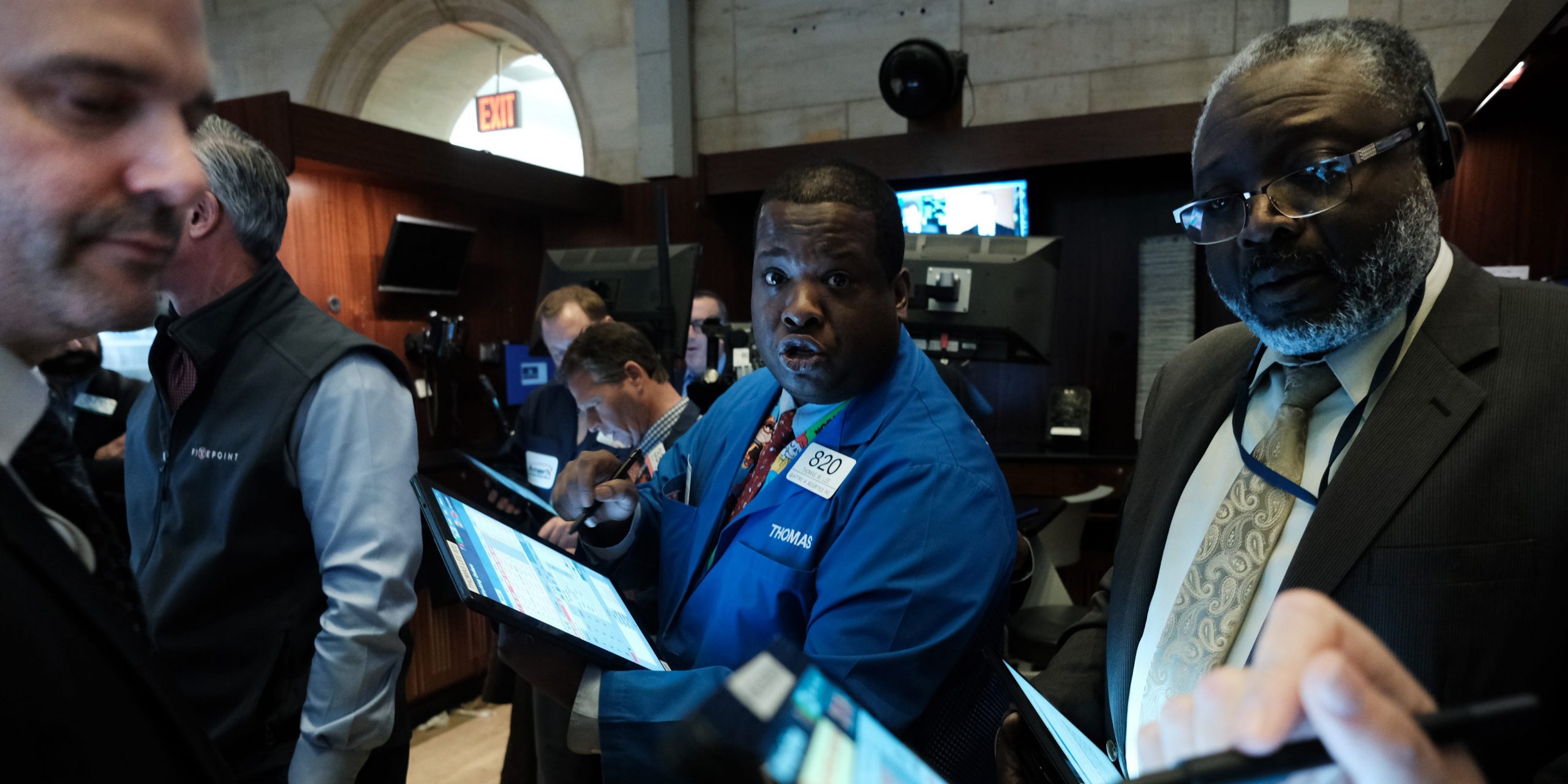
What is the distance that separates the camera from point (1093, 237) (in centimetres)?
502

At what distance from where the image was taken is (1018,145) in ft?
15.2

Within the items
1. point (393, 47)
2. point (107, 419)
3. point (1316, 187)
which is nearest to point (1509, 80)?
point (1316, 187)

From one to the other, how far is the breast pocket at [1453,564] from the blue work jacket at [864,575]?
0.43 metres

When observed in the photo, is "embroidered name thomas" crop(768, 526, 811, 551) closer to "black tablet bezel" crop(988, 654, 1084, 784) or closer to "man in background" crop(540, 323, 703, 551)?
"black tablet bezel" crop(988, 654, 1084, 784)

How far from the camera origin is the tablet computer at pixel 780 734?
15.3 inches

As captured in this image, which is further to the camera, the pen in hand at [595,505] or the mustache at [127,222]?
the pen in hand at [595,505]

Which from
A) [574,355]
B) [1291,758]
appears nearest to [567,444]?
[574,355]

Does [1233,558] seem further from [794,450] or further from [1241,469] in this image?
[794,450]

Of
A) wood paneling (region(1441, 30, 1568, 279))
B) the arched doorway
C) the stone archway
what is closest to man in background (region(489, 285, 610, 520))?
the arched doorway

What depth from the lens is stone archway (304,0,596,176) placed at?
6.63 meters

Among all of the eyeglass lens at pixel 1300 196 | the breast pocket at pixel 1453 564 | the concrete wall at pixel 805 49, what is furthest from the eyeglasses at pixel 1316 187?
the concrete wall at pixel 805 49

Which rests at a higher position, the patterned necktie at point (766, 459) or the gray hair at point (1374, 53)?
the gray hair at point (1374, 53)

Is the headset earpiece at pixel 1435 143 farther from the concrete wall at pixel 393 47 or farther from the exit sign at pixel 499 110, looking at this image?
the exit sign at pixel 499 110

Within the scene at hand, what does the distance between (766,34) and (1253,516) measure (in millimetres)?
5594
